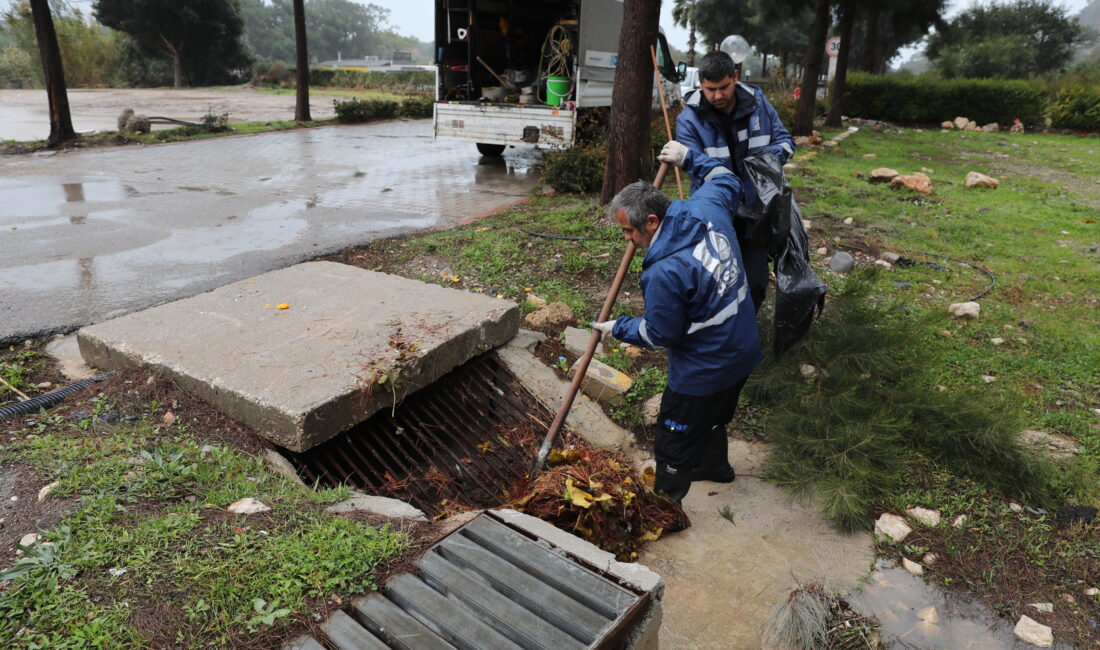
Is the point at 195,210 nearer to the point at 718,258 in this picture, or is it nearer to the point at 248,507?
the point at 248,507

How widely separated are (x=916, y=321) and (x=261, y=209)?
6514 mm

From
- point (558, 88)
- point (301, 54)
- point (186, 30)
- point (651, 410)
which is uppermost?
point (186, 30)

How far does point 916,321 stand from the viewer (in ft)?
14.7

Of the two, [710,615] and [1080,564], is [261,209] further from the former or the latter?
[1080,564]

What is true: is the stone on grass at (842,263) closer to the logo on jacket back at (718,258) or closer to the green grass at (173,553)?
the logo on jacket back at (718,258)

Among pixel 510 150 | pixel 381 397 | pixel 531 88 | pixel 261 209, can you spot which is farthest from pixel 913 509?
pixel 510 150

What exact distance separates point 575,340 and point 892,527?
2.10m

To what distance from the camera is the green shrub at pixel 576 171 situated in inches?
316

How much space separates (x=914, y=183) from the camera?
8602mm

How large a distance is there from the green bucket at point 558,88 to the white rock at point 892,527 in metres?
8.32

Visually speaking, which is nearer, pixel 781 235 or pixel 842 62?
pixel 781 235

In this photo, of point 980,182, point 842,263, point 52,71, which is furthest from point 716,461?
point 52,71

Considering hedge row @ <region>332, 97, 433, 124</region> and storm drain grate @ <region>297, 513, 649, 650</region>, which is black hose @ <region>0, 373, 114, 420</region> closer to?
storm drain grate @ <region>297, 513, 649, 650</region>

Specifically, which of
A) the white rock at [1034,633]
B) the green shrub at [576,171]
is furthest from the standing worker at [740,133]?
the green shrub at [576,171]
